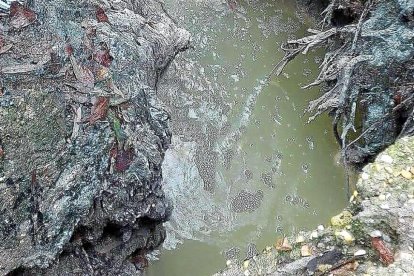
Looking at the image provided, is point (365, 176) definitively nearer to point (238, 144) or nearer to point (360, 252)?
point (360, 252)

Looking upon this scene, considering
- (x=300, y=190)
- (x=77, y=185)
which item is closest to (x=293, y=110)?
(x=300, y=190)

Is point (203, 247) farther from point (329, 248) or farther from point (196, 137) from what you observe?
point (329, 248)

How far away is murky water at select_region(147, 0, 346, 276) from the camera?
321cm

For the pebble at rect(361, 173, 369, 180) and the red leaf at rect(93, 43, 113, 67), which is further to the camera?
the red leaf at rect(93, 43, 113, 67)

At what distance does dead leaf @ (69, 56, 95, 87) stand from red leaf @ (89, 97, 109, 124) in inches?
3.2

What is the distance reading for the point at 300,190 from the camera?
3.39 meters

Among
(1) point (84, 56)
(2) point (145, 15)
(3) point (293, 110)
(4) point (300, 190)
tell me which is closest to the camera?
(1) point (84, 56)

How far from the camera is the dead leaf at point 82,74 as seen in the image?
2.09m

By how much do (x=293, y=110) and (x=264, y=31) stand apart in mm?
810

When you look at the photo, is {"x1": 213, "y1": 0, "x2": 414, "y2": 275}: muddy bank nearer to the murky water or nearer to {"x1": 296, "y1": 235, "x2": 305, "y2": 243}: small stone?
{"x1": 296, "y1": 235, "x2": 305, "y2": 243}: small stone

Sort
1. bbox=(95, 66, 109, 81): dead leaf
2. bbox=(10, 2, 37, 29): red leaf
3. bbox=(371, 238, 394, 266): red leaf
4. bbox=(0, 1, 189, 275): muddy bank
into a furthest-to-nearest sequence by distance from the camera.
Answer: bbox=(95, 66, 109, 81): dead leaf, bbox=(10, 2, 37, 29): red leaf, bbox=(0, 1, 189, 275): muddy bank, bbox=(371, 238, 394, 266): red leaf

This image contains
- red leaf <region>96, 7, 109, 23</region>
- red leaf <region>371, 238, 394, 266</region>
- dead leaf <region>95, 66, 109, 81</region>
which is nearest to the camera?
red leaf <region>371, 238, 394, 266</region>

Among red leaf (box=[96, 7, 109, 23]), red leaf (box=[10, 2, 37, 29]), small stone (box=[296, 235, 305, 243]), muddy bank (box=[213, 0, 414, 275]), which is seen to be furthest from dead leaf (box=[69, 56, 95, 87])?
small stone (box=[296, 235, 305, 243])

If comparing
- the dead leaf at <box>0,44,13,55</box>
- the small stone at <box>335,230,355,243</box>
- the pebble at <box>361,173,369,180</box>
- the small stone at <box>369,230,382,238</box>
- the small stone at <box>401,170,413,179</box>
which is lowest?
the dead leaf at <box>0,44,13,55</box>
